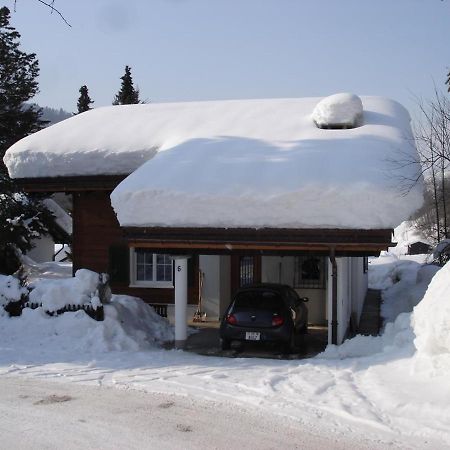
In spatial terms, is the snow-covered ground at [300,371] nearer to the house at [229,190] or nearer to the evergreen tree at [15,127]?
the house at [229,190]

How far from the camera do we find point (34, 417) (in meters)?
7.39

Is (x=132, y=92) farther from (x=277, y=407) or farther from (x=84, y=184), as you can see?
(x=277, y=407)

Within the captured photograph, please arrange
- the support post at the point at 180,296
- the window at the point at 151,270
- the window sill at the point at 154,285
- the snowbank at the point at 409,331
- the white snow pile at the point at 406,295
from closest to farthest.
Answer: the snowbank at the point at 409,331
the support post at the point at 180,296
the window sill at the point at 154,285
the window at the point at 151,270
the white snow pile at the point at 406,295

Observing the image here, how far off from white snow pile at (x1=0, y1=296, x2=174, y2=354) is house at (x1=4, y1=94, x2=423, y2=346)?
1.16 m

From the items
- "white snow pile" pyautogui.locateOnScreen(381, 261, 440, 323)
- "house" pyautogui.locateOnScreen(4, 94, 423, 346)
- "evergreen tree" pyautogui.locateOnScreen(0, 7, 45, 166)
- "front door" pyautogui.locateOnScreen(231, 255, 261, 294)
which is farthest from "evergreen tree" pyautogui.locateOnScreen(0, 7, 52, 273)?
"white snow pile" pyautogui.locateOnScreen(381, 261, 440, 323)

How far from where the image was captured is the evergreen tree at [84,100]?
53.5 metres

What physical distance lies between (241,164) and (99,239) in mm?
6171

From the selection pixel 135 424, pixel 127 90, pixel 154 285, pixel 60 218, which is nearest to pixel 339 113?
pixel 154 285

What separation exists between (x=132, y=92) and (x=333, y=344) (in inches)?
1505

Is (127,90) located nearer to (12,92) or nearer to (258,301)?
(12,92)

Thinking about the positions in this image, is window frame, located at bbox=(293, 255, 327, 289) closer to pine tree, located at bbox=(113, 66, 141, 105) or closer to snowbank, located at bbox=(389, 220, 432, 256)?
pine tree, located at bbox=(113, 66, 141, 105)

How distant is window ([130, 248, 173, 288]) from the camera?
16.8m

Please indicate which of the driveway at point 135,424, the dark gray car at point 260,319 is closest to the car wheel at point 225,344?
the dark gray car at point 260,319

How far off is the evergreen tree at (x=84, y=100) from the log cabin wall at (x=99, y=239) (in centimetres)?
3845
